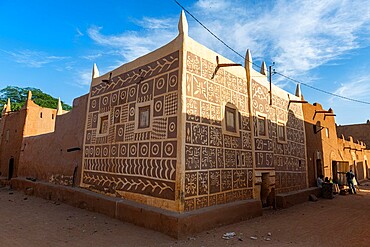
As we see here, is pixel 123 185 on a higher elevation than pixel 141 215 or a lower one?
higher

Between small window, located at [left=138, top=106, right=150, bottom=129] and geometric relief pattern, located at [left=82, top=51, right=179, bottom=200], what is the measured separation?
0.15m

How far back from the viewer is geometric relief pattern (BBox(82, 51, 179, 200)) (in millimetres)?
6660

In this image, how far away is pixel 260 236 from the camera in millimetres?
5629

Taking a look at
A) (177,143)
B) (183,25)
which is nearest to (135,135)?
(177,143)

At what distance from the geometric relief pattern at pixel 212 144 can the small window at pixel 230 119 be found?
0.26m

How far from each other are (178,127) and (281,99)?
283 inches

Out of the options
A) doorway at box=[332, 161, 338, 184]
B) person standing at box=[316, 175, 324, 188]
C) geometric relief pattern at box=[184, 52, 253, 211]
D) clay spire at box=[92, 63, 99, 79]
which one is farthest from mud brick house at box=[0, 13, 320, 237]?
doorway at box=[332, 161, 338, 184]

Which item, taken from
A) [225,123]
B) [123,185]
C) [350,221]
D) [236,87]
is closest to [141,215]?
[123,185]

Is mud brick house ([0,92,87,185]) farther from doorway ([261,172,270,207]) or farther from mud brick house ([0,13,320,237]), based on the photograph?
doorway ([261,172,270,207])

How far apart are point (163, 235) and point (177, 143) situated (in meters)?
2.21

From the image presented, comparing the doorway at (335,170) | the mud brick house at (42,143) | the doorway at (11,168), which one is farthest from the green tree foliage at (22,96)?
the doorway at (335,170)

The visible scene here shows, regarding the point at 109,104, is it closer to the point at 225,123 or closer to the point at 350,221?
the point at 225,123

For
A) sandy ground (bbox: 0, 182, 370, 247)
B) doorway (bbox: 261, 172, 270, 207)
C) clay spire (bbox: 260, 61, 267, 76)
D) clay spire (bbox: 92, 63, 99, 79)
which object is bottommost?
sandy ground (bbox: 0, 182, 370, 247)

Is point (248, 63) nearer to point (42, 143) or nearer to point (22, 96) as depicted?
point (42, 143)
